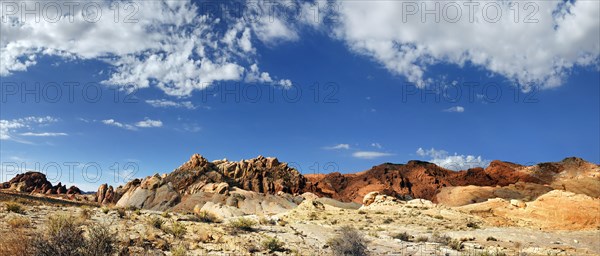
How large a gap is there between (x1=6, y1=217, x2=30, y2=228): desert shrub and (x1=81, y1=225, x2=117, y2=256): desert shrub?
4172 mm

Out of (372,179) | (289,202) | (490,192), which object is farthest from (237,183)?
(490,192)

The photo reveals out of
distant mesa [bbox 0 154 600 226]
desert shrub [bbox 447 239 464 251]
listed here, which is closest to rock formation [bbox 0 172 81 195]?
distant mesa [bbox 0 154 600 226]

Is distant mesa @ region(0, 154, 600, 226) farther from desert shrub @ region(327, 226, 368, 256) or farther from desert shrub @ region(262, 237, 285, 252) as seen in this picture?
desert shrub @ region(262, 237, 285, 252)

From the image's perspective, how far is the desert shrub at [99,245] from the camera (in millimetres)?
10754

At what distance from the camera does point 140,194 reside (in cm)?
6638

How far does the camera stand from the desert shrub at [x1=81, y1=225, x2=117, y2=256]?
35.3ft

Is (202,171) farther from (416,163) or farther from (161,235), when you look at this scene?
(161,235)

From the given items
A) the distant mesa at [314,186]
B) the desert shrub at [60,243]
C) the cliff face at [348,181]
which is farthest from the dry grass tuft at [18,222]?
the cliff face at [348,181]

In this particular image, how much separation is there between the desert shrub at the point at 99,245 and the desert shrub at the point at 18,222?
4172mm

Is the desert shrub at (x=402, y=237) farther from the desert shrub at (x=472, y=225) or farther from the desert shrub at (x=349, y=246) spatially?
the desert shrub at (x=472, y=225)

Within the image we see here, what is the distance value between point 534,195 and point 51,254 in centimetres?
6972

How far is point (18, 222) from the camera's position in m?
14.1

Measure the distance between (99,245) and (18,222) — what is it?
544 cm

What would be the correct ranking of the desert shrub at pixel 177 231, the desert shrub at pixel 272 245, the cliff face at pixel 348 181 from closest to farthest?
the desert shrub at pixel 177 231, the desert shrub at pixel 272 245, the cliff face at pixel 348 181
